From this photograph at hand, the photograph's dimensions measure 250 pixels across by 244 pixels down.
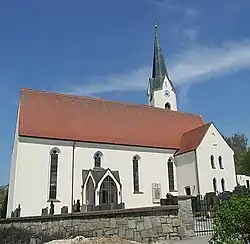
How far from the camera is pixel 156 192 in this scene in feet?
102

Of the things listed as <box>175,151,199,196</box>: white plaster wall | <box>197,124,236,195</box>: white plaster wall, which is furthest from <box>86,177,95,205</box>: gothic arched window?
<box>197,124,236,195</box>: white plaster wall

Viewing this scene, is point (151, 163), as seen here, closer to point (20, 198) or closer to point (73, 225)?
point (20, 198)

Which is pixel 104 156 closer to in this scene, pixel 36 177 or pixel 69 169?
pixel 69 169

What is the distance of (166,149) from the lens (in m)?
33.2

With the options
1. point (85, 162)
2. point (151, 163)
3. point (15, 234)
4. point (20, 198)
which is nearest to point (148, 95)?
point (151, 163)

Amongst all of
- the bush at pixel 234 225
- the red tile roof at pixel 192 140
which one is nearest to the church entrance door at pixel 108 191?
the red tile roof at pixel 192 140

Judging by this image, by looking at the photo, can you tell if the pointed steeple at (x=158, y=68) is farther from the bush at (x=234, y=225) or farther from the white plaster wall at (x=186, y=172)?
the bush at (x=234, y=225)

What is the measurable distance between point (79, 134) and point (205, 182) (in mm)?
12540

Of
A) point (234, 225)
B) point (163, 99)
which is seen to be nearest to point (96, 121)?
point (163, 99)

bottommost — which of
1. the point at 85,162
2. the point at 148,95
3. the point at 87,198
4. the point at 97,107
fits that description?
the point at 87,198

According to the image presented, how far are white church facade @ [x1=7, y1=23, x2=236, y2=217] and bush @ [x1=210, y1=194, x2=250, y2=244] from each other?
19193mm

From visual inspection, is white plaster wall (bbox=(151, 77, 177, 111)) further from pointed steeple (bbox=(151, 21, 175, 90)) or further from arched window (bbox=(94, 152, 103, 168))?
arched window (bbox=(94, 152, 103, 168))

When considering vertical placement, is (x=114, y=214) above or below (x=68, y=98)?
below

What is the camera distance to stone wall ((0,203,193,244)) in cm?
1275
